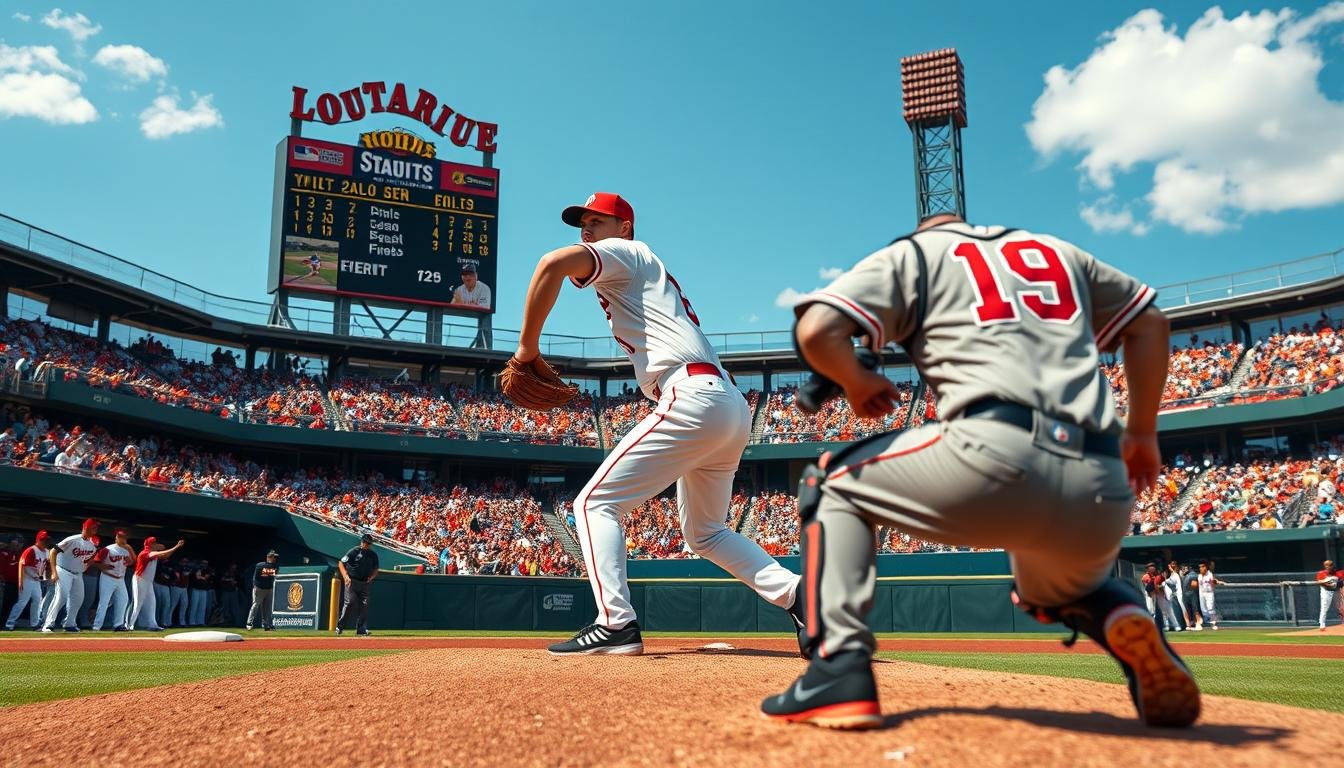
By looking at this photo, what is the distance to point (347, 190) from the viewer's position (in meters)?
30.0

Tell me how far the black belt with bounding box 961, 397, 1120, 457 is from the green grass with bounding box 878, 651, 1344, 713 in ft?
9.82

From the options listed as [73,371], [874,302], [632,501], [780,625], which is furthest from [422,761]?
[73,371]

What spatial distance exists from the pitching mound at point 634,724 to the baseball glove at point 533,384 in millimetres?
1272

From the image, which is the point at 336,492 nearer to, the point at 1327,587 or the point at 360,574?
the point at 360,574

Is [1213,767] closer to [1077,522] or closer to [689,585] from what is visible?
[1077,522]

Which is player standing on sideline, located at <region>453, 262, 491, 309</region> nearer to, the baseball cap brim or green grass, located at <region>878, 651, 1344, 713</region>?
green grass, located at <region>878, 651, 1344, 713</region>

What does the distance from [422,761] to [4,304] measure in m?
28.7

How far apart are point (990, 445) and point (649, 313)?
8.47ft

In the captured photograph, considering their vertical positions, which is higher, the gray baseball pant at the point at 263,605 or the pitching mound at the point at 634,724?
the pitching mound at the point at 634,724

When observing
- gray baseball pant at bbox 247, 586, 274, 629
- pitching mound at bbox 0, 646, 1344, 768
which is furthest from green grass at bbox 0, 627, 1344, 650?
pitching mound at bbox 0, 646, 1344, 768

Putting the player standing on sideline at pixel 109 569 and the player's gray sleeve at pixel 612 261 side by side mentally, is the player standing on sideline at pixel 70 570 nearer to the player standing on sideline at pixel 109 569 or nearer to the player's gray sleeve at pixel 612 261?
the player standing on sideline at pixel 109 569

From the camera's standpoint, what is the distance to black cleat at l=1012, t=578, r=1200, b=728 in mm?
2293

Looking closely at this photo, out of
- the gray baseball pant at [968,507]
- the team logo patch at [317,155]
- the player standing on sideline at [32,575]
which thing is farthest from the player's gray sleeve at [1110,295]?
the team logo patch at [317,155]

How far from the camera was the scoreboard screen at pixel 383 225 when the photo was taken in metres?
29.5
